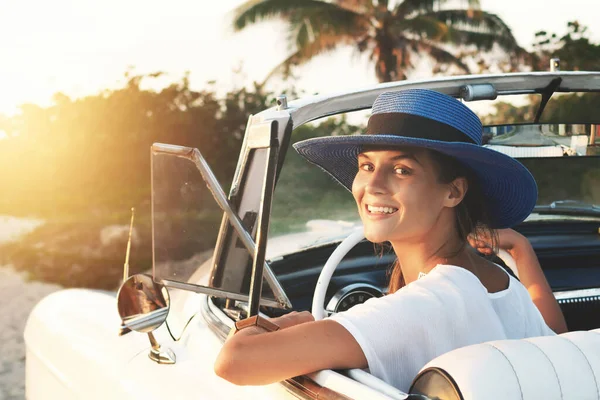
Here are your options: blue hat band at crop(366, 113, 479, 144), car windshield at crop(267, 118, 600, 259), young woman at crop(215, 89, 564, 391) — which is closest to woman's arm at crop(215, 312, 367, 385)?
young woman at crop(215, 89, 564, 391)

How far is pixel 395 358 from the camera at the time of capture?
1.71 m

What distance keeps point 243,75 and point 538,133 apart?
2060cm

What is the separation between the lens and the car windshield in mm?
2818

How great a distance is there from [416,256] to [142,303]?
73 centimetres

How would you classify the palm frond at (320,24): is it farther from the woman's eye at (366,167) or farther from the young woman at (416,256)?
the woman's eye at (366,167)

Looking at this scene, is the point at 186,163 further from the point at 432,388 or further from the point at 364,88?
the point at 432,388

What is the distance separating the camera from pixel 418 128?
1981mm

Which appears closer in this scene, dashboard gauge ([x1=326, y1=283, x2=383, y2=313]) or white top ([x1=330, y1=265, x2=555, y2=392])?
white top ([x1=330, y1=265, x2=555, y2=392])

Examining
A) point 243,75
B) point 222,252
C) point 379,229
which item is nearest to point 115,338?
point 222,252

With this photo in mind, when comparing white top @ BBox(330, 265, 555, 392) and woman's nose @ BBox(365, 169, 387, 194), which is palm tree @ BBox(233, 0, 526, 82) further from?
white top @ BBox(330, 265, 555, 392)

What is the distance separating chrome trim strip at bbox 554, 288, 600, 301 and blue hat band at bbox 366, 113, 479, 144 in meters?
1.54

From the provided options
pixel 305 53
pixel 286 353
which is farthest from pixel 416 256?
pixel 305 53

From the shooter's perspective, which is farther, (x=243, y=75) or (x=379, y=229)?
(x=243, y=75)

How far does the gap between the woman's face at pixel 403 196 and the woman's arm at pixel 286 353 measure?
0.37 metres
